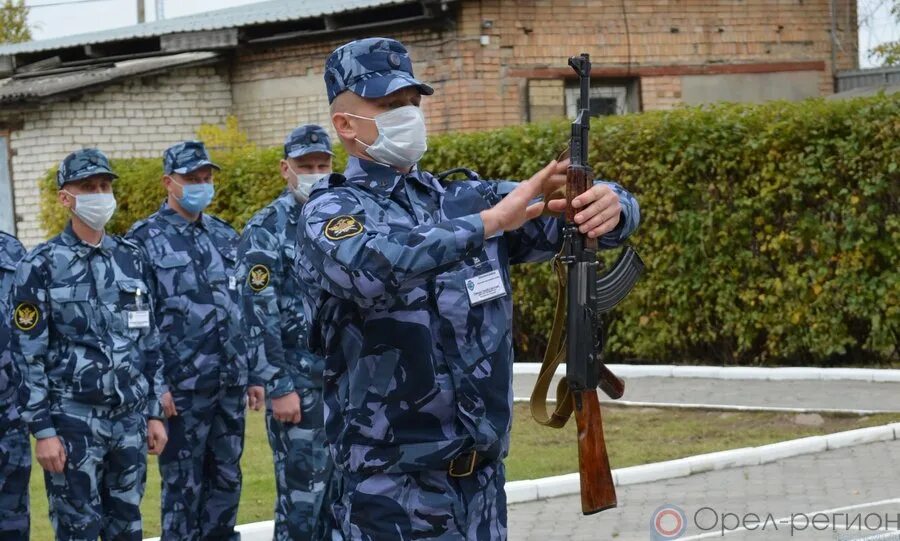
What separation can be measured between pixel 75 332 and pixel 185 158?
2.02m

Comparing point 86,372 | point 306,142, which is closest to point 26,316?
point 86,372

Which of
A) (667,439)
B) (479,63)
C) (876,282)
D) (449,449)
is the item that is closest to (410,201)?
(449,449)

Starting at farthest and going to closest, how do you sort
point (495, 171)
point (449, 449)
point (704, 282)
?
point (495, 171) → point (704, 282) → point (449, 449)

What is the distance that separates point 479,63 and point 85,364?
1397 cm

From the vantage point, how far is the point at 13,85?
80.7ft

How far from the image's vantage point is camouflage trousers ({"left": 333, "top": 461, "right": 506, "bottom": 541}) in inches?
A: 160

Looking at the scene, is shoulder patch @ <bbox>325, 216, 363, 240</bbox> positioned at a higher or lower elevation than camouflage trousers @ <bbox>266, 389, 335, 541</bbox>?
higher

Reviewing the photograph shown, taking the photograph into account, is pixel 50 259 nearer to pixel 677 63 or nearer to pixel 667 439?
pixel 667 439

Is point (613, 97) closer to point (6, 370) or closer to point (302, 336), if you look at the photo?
point (302, 336)

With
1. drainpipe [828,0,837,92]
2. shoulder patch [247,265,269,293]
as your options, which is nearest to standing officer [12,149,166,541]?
shoulder patch [247,265,269,293]

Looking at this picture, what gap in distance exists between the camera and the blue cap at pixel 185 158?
28.1 feet

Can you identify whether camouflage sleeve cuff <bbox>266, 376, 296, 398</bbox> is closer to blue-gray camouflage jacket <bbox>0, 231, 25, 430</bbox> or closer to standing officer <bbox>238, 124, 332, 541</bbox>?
standing officer <bbox>238, 124, 332, 541</bbox>

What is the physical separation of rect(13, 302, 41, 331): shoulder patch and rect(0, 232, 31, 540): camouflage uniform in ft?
1.40

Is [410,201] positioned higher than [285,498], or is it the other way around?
[410,201]
